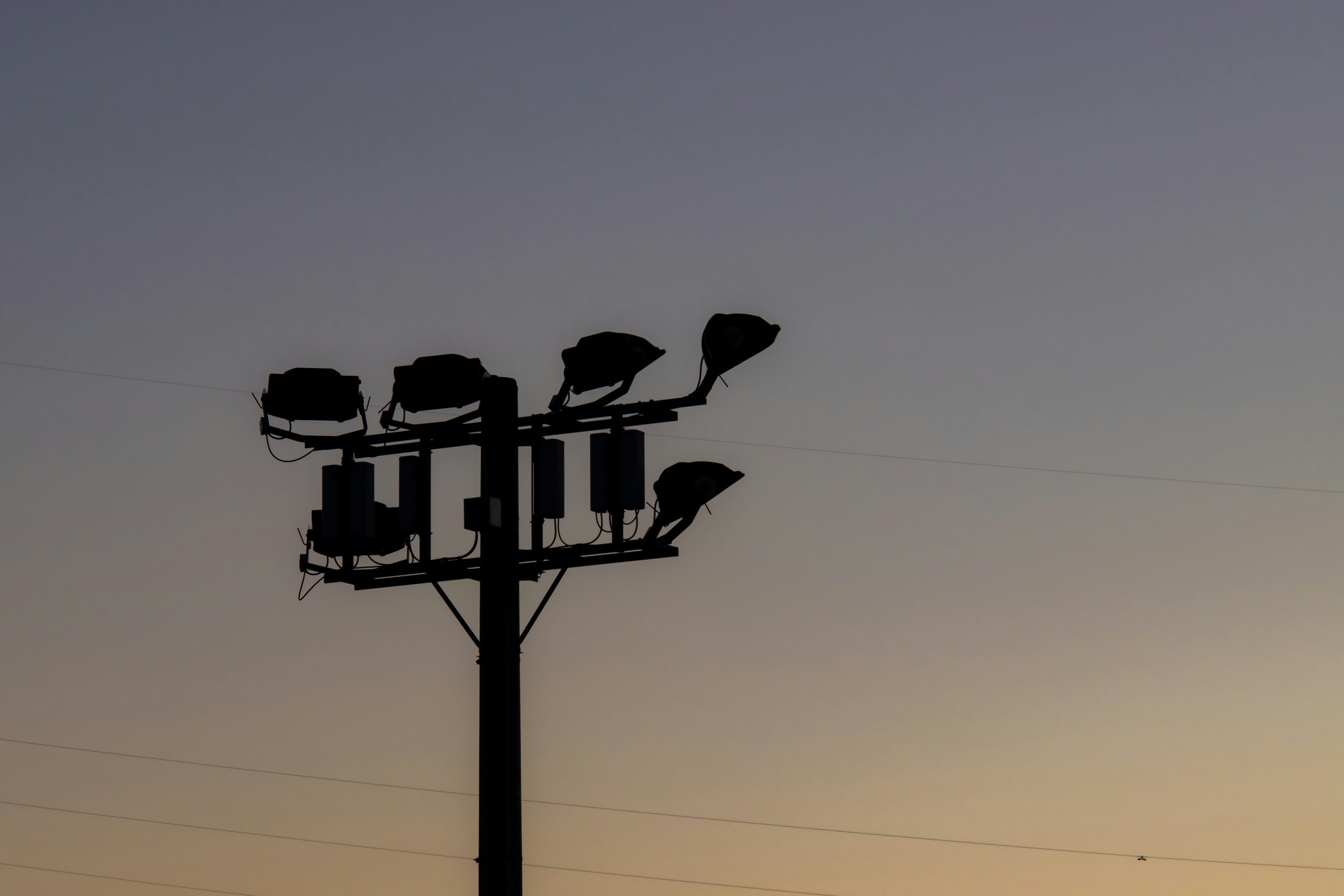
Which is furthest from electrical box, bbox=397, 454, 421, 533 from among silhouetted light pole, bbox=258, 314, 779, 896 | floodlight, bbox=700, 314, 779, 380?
floodlight, bbox=700, 314, 779, 380

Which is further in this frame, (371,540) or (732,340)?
(371,540)

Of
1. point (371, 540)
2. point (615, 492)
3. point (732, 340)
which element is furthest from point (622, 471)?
point (371, 540)

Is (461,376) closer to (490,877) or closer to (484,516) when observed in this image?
(484,516)

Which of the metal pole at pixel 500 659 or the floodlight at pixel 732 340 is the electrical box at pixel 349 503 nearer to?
the metal pole at pixel 500 659

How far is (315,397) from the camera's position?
64.7 ft

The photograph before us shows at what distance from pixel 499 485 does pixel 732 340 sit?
3.16 metres

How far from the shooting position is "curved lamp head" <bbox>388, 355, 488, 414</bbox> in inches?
757

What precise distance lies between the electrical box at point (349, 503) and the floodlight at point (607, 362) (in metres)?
2.61

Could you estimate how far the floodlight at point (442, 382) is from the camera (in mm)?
19219

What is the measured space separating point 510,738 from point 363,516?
3.03m

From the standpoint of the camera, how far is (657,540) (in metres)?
18.1

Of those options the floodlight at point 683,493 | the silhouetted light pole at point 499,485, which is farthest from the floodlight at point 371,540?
the floodlight at point 683,493


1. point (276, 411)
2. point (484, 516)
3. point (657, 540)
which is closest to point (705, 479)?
point (657, 540)

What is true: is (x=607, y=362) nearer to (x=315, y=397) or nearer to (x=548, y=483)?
(x=548, y=483)
